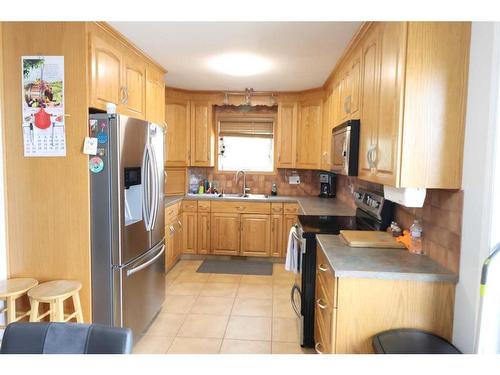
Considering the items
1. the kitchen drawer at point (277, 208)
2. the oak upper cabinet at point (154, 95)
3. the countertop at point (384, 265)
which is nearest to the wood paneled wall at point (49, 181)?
the oak upper cabinet at point (154, 95)

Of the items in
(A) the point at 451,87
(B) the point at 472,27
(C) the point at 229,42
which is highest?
(C) the point at 229,42

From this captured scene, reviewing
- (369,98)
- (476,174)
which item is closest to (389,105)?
(369,98)

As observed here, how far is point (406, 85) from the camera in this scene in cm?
149

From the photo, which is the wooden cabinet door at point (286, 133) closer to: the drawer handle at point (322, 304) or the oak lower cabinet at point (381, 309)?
the drawer handle at point (322, 304)

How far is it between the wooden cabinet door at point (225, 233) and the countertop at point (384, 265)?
8.11 feet

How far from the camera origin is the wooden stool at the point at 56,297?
1.87 m

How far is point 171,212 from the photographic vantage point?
3.85m

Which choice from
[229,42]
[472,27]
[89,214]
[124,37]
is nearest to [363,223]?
[472,27]

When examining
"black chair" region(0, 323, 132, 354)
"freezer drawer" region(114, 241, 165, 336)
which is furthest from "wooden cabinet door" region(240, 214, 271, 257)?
"black chair" region(0, 323, 132, 354)

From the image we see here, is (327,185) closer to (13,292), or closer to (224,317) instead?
(224,317)

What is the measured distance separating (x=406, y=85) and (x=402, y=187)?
0.49 metres

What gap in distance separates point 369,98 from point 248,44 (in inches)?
44.0

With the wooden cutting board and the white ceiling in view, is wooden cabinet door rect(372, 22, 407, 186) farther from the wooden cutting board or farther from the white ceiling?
the white ceiling

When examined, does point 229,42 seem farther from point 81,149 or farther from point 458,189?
point 458,189
